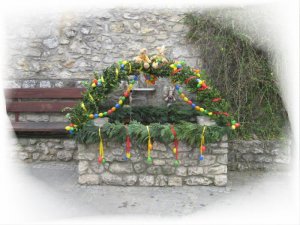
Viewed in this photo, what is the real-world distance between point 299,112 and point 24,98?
416 centimetres

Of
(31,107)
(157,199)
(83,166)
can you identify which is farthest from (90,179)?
(31,107)

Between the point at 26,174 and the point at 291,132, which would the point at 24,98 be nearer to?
the point at 26,174

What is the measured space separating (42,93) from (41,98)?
0.29 feet

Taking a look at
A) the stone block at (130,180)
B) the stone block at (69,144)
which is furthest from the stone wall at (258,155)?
the stone block at (69,144)

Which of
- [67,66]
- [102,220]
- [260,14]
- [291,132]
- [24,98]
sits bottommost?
[102,220]

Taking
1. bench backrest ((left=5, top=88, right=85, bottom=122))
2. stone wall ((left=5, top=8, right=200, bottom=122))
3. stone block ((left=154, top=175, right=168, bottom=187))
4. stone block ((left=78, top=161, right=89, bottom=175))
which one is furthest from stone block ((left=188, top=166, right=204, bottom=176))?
Answer: bench backrest ((left=5, top=88, right=85, bottom=122))

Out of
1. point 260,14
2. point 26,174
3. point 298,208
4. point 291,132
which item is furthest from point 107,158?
point 260,14

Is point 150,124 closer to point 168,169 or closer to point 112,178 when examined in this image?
point 168,169

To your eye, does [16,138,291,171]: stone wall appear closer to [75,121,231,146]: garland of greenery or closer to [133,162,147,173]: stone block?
[75,121,231,146]: garland of greenery

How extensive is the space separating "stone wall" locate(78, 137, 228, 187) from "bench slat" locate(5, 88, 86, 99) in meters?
1.33

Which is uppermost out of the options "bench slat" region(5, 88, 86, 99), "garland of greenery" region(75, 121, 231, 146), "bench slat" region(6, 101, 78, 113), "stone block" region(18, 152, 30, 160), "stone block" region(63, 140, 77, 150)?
"bench slat" region(5, 88, 86, 99)

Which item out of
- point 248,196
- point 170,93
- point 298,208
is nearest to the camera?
point 298,208

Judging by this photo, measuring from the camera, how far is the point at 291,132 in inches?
201

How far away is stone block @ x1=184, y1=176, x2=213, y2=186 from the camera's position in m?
4.41
